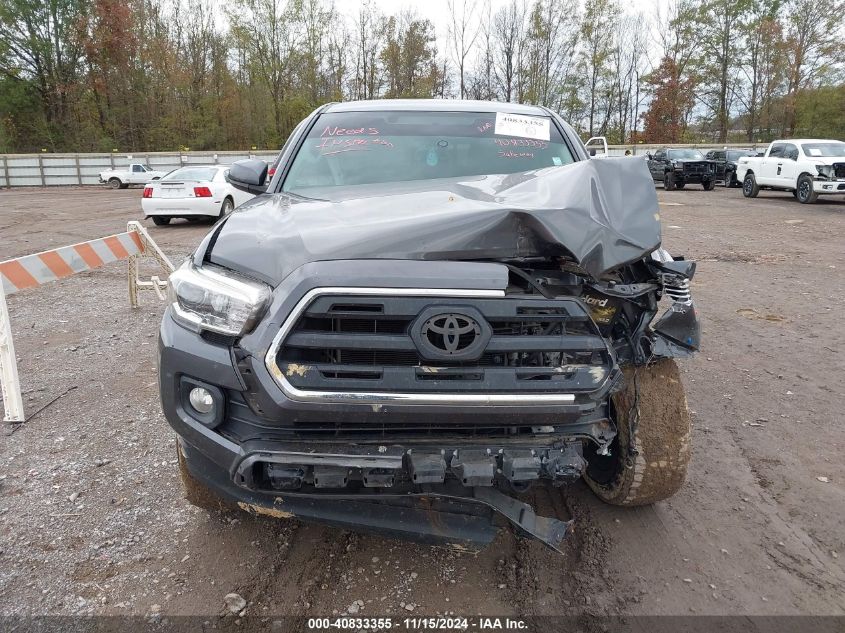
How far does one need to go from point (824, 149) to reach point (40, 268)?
1944cm

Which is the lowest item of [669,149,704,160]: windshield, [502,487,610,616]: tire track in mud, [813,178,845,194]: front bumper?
[502,487,610,616]: tire track in mud

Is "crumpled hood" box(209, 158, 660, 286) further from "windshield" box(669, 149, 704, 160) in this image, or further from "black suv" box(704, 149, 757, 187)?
"black suv" box(704, 149, 757, 187)

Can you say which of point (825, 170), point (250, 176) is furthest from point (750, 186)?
point (250, 176)

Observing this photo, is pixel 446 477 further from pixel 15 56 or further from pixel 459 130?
pixel 15 56

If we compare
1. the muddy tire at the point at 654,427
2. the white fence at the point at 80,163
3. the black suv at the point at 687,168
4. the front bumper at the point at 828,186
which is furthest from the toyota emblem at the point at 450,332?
the white fence at the point at 80,163

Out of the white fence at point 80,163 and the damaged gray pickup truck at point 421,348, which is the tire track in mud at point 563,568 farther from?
the white fence at point 80,163

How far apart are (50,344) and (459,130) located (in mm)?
4138

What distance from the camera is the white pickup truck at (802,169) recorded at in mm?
16109

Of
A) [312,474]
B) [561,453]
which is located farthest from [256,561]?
[561,453]

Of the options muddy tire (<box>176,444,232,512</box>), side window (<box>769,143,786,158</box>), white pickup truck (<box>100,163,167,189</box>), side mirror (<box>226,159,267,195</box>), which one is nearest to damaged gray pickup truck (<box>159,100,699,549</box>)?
muddy tire (<box>176,444,232,512</box>)

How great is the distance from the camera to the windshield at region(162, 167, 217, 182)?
13.2 metres

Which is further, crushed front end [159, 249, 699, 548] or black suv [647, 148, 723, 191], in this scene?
black suv [647, 148, 723, 191]

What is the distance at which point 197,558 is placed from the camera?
2.38m

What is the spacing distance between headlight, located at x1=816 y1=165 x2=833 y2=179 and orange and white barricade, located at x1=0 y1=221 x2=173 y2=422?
17.5m
